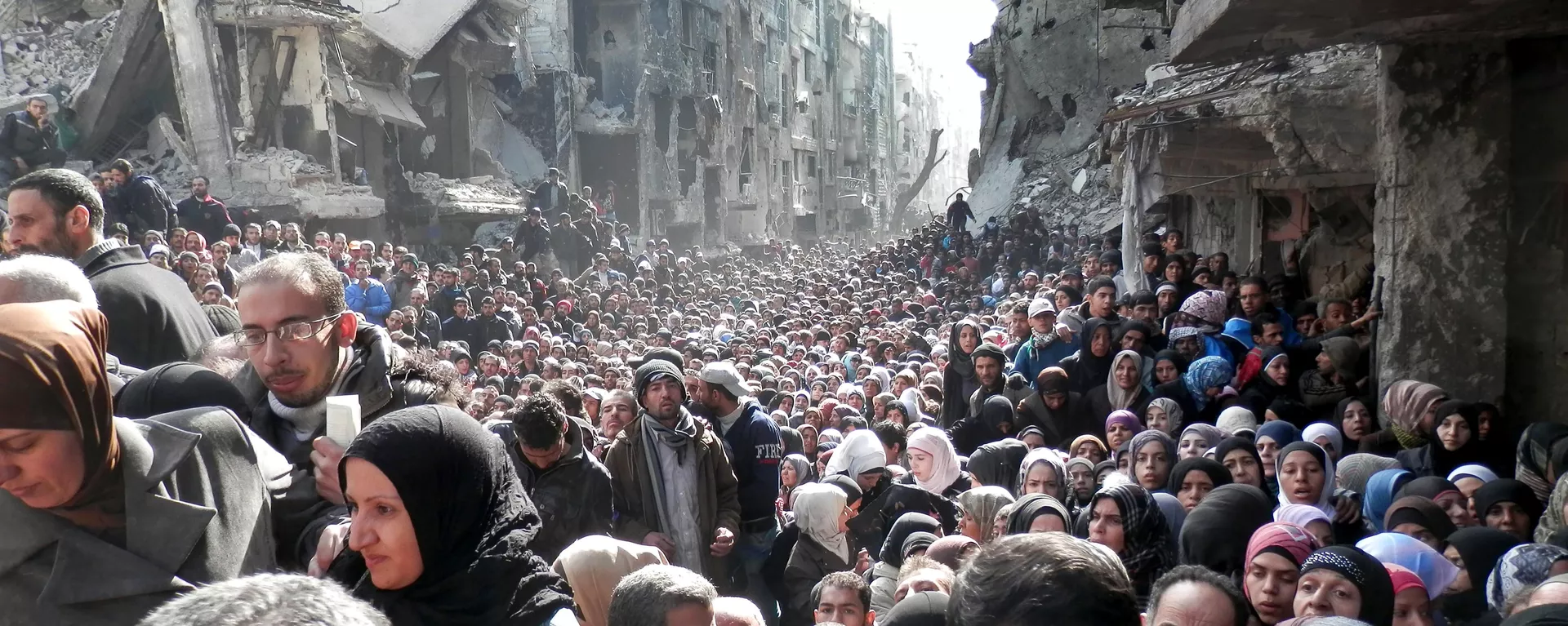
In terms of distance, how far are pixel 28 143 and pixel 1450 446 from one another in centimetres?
1431

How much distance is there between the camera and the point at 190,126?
52.7ft

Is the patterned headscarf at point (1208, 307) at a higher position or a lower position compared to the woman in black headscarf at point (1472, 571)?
higher

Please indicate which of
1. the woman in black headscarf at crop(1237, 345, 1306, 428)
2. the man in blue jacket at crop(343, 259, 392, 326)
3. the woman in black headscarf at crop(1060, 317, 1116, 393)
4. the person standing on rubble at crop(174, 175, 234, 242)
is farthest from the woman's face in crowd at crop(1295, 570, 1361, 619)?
the person standing on rubble at crop(174, 175, 234, 242)

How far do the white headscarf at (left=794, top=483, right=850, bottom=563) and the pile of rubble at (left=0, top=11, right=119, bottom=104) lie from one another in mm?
14800

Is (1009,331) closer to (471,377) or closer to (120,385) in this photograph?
(471,377)

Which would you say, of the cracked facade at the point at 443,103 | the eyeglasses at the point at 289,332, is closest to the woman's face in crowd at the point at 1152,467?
the eyeglasses at the point at 289,332

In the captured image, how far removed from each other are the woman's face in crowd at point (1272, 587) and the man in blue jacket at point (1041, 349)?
15.5 feet

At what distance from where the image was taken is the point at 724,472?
551cm

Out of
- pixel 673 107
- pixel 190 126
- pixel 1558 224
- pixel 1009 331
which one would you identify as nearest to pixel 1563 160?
pixel 1558 224

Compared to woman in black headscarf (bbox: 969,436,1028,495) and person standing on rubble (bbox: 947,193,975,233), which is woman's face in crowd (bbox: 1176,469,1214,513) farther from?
person standing on rubble (bbox: 947,193,975,233)

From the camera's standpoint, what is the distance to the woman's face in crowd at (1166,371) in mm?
7590

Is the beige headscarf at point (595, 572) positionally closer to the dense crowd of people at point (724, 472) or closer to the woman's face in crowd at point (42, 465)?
the dense crowd of people at point (724, 472)

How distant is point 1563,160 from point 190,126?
16181 millimetres

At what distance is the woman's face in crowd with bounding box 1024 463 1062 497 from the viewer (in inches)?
207
